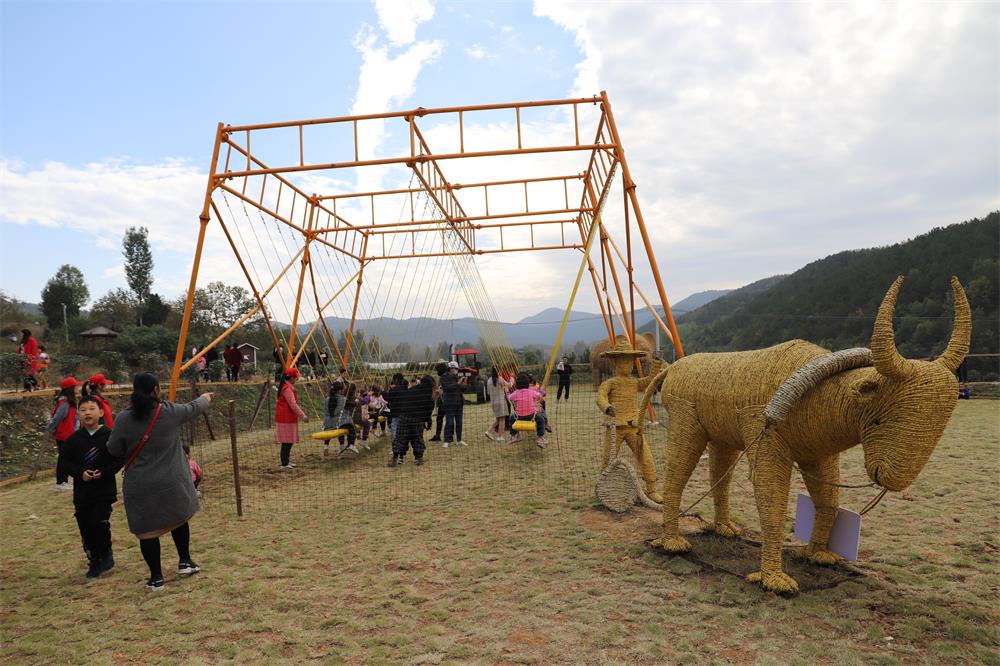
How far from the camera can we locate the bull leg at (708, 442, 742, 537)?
182 inches

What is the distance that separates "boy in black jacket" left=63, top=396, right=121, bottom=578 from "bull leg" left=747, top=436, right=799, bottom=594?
4.68 metres

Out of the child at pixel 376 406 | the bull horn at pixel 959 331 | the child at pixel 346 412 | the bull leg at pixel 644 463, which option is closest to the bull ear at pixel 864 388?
Answer: the bull horn at pixel 959 331

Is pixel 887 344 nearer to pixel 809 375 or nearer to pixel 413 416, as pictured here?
pixel 809 375

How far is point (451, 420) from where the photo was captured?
1004 cm

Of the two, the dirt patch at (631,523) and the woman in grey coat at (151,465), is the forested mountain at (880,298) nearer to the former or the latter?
the dirt patch at (631,523)

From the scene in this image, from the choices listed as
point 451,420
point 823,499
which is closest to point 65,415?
point 451,420

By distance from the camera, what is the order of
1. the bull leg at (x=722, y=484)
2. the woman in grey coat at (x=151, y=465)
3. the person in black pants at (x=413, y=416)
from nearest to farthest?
the woman in grey coat at (x=151, y=465), the bull leg at (x=722, y=484), the person in black pants at (x=413, y=416)

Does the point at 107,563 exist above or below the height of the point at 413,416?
below

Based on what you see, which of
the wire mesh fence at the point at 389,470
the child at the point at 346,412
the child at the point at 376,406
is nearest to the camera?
the wire mesh fence at the point at 389,470

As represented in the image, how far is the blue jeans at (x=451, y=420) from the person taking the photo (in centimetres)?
991

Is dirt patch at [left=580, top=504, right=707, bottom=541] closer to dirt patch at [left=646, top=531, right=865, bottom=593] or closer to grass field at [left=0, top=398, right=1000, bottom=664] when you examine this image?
grass field at [left=0, top=398, right=1000, bottom=664]

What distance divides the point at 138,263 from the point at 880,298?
172ft

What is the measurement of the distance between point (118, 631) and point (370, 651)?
1804 millimetres

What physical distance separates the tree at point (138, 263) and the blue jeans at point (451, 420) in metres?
44.0
